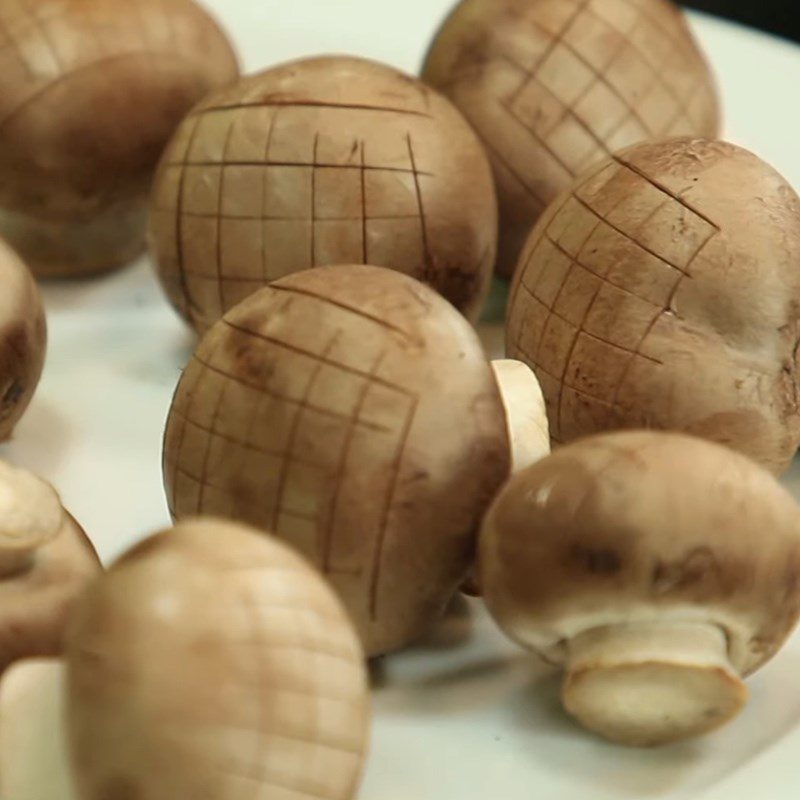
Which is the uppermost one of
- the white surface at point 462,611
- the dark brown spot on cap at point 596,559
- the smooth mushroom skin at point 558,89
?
the smooth mushroom skin at point 558,89

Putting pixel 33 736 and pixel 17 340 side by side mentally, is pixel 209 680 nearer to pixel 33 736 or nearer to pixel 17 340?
pixel 33 736

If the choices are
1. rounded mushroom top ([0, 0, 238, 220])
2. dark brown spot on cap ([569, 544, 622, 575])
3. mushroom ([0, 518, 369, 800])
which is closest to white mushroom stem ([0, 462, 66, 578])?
mushroom ([0, 518, 369, 800])

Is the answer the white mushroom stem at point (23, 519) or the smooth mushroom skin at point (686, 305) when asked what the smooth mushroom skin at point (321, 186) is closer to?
the smooth mushroom skin at point (686, 305)

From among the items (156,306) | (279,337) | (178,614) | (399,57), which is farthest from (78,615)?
(399,57)

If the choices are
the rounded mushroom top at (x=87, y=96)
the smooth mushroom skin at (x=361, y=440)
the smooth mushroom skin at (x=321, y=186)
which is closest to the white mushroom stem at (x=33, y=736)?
the smooth mushroom skin at (x=361, y=440)

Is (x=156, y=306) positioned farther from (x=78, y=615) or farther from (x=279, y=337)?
(x=78, y=615)

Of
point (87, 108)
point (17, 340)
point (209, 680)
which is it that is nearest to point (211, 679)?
point (209, 680)
